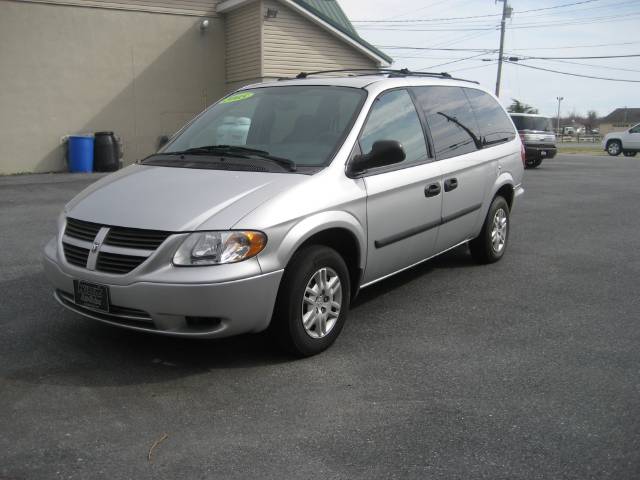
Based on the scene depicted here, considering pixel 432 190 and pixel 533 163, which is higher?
pixel 432 190

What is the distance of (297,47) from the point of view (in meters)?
17.5

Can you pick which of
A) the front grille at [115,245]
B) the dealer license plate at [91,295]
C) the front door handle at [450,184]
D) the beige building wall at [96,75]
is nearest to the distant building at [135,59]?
the beige building wall at [96,75]

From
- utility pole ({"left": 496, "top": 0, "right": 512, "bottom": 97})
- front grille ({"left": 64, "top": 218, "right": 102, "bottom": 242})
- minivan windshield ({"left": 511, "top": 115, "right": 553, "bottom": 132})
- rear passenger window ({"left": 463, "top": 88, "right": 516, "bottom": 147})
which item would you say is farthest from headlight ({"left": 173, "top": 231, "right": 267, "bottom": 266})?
utility pole ({"left": 496, "top": 0, "right": 512, "bottom": 97})

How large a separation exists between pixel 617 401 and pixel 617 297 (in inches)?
92.6

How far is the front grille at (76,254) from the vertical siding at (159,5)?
44.8ft

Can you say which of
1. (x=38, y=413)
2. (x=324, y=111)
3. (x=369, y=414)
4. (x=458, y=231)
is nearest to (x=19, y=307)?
(x=38, y=413)

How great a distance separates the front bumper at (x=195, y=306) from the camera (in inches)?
145

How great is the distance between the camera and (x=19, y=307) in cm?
520

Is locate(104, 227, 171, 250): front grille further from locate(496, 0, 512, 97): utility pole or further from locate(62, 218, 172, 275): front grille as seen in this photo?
locate(496, 0, 512, 97): utility pole

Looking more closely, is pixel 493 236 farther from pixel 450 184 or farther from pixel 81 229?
pixel 81 229

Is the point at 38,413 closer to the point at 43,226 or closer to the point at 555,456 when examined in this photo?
the point at 555,456

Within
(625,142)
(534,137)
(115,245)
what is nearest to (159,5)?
(534,137)

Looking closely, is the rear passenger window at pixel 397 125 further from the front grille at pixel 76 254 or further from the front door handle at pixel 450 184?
the front grille at pixel 76 254

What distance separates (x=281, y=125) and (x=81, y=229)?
5.49ft
